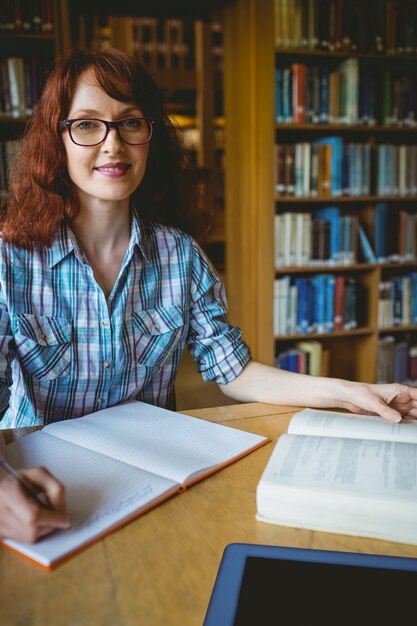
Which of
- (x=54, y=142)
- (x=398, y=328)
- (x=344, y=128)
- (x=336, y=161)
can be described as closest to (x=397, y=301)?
(x=398, y=328)

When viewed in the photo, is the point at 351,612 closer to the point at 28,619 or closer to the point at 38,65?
the point at 28,619

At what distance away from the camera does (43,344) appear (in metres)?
1.15

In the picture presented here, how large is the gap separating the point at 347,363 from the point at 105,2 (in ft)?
7.93

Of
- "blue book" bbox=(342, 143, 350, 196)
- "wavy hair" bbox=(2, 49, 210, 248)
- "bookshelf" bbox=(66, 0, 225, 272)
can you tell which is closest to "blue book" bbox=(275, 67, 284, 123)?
"blue book" bbox=(342, 143, 350, 196)

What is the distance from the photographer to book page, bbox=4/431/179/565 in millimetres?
647

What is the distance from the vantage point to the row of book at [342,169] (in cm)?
296

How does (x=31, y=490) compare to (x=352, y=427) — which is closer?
(x=31, y=490)

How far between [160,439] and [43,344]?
381 millimetres

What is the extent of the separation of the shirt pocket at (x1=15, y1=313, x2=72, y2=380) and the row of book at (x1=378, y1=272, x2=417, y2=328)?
2.36 metres

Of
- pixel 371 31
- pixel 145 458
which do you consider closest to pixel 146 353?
pixel 145 458

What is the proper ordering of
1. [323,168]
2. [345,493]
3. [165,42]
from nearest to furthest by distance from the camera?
[345,493] → [323,168] → [165,42]

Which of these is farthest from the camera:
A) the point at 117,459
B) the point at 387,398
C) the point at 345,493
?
the point at 387,398

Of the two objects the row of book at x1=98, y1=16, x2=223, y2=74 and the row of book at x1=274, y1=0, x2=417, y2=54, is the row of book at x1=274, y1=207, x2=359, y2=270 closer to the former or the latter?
the row of book at x1=274, y1=0, x2=417, y2=54

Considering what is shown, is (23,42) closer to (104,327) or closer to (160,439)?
(104,327)
